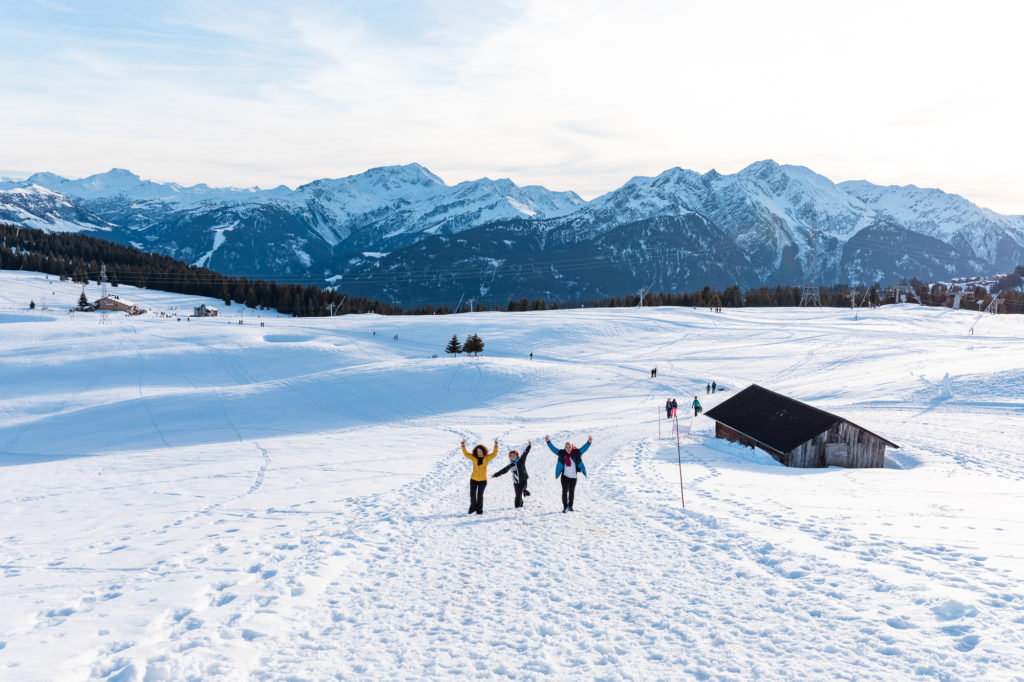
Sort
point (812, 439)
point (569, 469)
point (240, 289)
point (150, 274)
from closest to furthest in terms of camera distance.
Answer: point (569, 469) < point (812, 439) < point (240, 289) < point (150, 274)

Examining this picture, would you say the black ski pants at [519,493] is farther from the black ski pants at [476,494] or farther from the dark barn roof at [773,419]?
the dark barn roof at [773,419]

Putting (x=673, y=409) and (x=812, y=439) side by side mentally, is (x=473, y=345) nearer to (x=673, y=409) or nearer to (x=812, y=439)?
(x=673, y=409)

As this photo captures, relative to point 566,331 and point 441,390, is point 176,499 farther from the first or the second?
point 566,331

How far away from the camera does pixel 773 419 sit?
3117 centimetres

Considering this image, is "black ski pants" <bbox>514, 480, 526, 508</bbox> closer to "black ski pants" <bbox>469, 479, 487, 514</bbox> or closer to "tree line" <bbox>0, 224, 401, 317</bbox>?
"black ski pants" <bbox>469, 479, 487, 514</bbox>

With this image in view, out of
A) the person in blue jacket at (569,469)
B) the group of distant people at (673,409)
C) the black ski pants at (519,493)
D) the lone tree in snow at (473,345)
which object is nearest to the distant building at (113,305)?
the lone tree in snow at (473,345)

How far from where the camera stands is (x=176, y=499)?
19.1 metres

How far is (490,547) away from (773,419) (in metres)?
23.4

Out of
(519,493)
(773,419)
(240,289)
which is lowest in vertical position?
(773,419)

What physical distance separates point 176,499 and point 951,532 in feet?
→ 71.0

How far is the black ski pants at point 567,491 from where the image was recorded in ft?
53.6

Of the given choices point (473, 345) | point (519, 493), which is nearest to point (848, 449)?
point (519, 493)

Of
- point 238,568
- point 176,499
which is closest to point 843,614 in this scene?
point 238,568

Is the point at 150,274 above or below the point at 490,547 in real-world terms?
above
